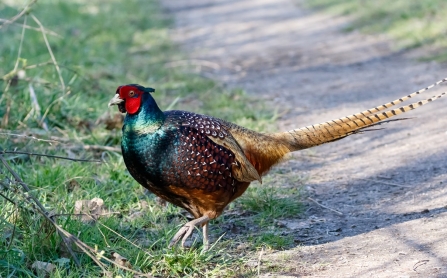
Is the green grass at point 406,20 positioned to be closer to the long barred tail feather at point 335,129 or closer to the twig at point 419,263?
the long barred tail feather at point 335,129

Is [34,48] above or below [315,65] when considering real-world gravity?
above

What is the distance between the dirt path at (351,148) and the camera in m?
3.54

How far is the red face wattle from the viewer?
349 cm

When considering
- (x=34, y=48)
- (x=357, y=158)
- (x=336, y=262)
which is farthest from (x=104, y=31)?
(x=336, y=262)

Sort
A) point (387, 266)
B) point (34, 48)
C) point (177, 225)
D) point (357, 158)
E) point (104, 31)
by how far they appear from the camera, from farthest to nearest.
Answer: point (104, 31) → point (34, 48) → point (357, 158) → point (177, 225) → point (387, 266)

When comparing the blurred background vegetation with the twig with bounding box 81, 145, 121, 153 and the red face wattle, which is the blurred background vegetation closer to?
the twig with bounding box 81, 145, 121, 153

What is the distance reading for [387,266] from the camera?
3.34 metres

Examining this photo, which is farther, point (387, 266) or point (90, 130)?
point (90, 130)

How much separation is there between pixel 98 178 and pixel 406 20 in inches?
280

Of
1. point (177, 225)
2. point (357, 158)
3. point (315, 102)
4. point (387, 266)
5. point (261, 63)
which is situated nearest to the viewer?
point (387, 266)

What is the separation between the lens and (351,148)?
5.61 m

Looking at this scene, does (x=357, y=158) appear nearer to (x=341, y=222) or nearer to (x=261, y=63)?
(x=341, y=222)

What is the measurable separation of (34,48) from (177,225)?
5706 mm

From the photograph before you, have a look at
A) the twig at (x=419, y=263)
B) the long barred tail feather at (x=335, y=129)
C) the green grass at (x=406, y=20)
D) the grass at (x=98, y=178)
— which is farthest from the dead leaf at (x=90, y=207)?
the green grass at (x=406, y=20)
